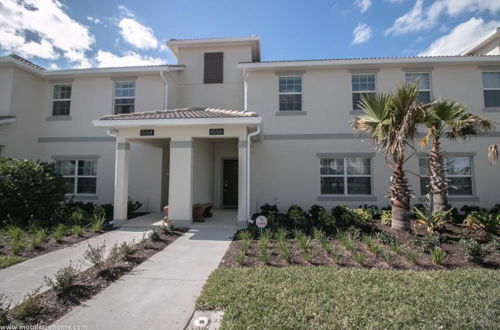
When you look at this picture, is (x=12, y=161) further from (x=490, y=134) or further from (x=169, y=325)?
(x=490, y=134)

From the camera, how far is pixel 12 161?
32.8 ft

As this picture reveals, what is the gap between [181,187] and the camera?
9570 millimetres

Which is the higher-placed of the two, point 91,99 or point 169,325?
point 91,99

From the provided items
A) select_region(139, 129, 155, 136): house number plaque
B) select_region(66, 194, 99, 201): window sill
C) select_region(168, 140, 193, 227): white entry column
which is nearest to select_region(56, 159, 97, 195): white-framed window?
select_region(66, 194, 99, 201): window sill

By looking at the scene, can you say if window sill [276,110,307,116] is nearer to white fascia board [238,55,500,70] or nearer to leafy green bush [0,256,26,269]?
white fascia board [238,55,500,70]

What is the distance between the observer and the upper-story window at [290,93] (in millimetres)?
12680

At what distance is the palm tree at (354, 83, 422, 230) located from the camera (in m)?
7.86

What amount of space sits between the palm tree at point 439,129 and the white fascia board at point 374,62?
3718mm

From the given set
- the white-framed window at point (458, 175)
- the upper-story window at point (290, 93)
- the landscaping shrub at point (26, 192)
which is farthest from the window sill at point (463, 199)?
the landscaping shrub at point (26, 192)

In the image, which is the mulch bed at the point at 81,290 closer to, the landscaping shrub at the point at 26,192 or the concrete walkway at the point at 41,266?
the concrete walkway at the point at 41,266

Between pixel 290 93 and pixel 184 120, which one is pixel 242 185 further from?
pixel 290 93

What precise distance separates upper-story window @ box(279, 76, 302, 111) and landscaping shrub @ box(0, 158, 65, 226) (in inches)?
389

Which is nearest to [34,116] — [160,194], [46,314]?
[160,194]

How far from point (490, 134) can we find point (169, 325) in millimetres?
14400
